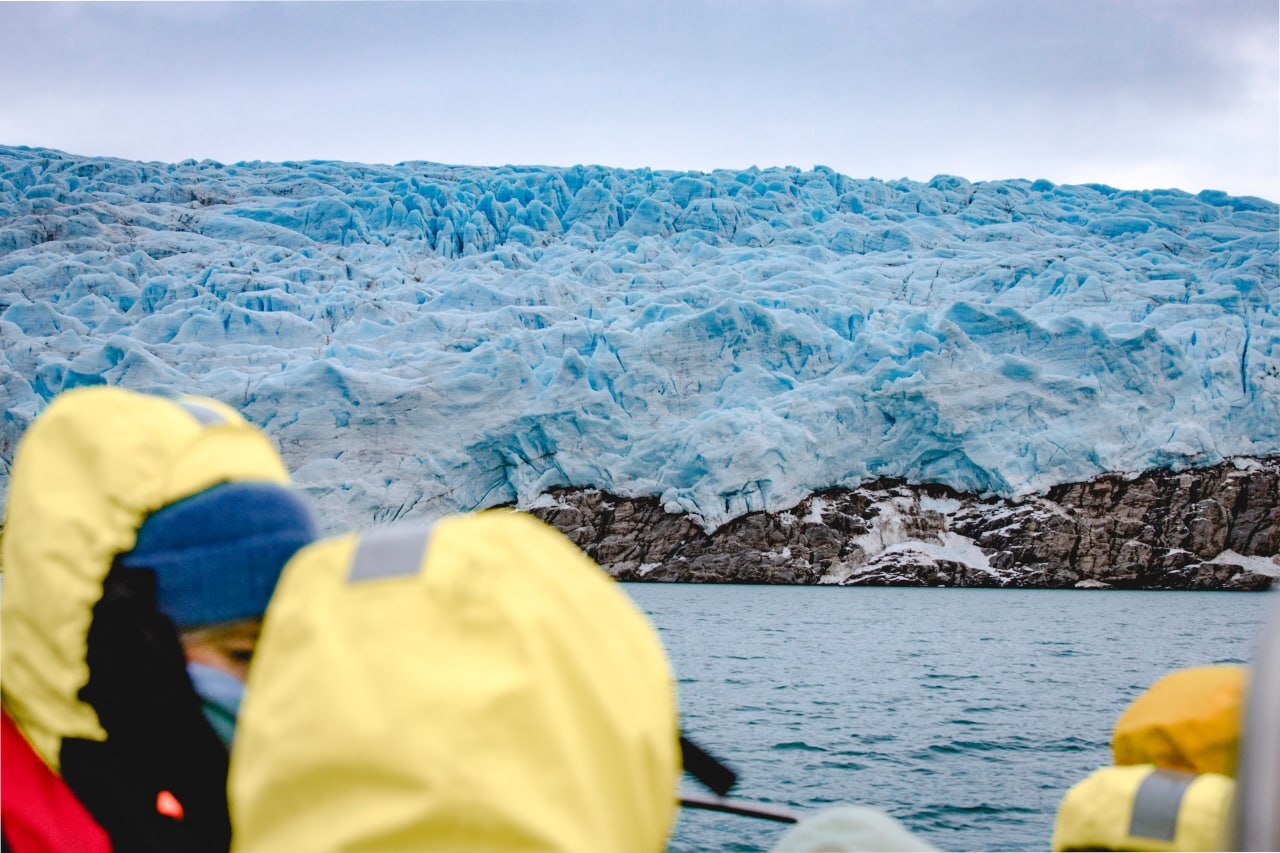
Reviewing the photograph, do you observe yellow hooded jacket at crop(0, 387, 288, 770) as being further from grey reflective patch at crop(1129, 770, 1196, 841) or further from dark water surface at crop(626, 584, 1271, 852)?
dark water surface at crop(626, 584, 1271, 852)

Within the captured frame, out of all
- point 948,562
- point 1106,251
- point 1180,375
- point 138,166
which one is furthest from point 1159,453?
point 138,166

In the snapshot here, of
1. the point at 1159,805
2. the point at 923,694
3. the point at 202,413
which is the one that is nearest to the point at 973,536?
the point at 923,694

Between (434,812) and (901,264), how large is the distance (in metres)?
37.6

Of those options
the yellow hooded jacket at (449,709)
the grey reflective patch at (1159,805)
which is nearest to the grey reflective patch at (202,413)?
the yellow hooded jacket at (449,709)

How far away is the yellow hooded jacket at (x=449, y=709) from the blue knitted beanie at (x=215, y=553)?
0.70ft

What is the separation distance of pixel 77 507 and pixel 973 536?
33401 millimetres

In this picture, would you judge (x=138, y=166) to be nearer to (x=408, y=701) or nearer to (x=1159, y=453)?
(x=1159, y=453)

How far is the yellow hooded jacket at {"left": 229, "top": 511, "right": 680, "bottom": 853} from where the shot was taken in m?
0.58

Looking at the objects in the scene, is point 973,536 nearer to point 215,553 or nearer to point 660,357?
point 660,357

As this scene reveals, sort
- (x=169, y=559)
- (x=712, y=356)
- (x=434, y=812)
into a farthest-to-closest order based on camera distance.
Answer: (x=712, y=356) → (x=169, y=559) → (x=434, y=812)

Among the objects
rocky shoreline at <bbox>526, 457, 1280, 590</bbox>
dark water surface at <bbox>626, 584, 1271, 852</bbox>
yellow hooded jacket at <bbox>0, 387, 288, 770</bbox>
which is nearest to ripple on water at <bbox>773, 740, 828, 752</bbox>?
dark water surface at <bbox>626, 584, 1271, 852</bbox>

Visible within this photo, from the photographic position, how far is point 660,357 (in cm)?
2916

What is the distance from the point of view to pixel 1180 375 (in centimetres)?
2803

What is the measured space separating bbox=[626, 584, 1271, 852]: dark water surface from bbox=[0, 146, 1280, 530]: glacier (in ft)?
14.7
